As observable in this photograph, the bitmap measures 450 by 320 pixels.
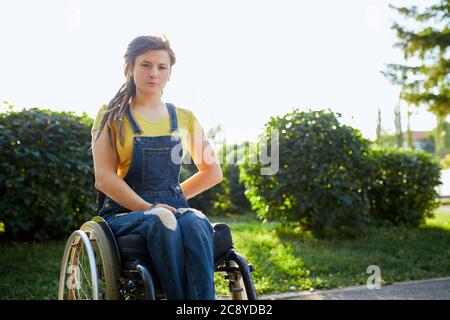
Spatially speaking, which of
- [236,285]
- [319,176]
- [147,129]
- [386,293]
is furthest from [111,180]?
[319,176]

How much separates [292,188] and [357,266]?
171 cm

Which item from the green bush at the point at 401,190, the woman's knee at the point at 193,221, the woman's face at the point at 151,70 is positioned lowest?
the green bush at the point at 401,190

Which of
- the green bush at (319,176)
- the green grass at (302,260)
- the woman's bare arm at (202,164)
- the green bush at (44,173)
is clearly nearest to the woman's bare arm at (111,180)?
the woman's bare arm at (202,164)

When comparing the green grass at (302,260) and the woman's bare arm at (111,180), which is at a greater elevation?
the woman's bare arm at (111,180)

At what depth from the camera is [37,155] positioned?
19.0ft

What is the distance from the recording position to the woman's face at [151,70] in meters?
2.79

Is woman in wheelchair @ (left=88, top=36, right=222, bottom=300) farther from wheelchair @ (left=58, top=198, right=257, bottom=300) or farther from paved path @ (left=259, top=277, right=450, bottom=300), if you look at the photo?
paved path @ (left=259, top=277, right=450, bottom=300)

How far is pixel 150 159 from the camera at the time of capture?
2.74 m

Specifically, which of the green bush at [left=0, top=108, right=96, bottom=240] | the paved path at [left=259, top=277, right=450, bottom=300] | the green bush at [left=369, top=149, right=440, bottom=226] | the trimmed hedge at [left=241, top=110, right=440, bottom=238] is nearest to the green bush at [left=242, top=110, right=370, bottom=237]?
the trimmed hedge at [left=241, top=110, right=440, bottom=238]

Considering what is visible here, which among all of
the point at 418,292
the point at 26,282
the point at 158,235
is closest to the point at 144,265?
the point at 158,235

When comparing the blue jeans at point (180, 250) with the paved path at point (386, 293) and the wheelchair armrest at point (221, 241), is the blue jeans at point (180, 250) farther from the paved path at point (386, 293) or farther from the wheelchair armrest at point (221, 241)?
the paved path at point (386, 293)

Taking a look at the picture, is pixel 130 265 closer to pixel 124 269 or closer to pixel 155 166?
pixel 124 269

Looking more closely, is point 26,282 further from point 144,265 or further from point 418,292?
point 418,292
